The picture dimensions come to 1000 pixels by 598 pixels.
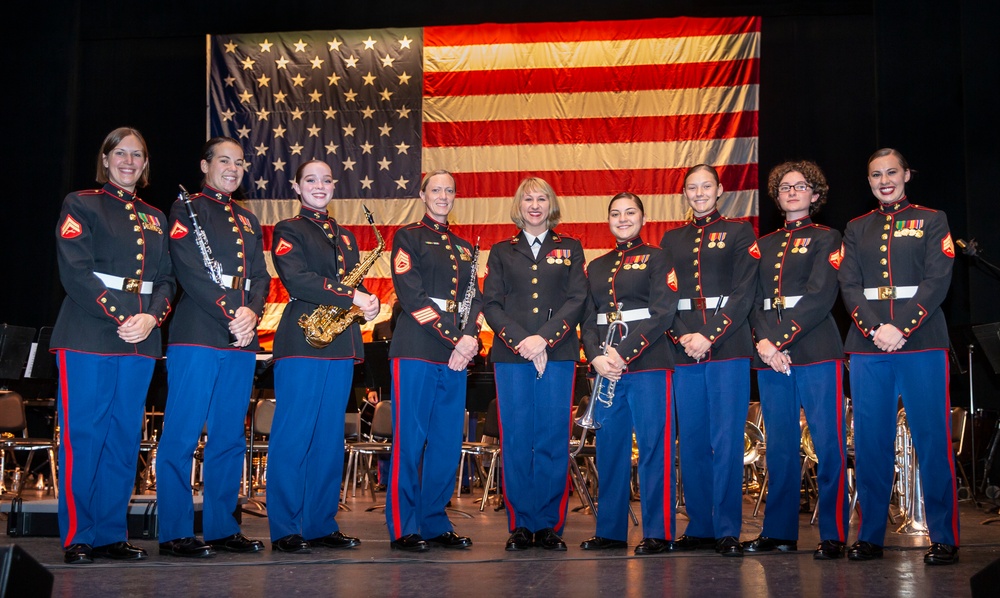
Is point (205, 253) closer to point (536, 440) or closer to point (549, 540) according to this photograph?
point (536, 440)

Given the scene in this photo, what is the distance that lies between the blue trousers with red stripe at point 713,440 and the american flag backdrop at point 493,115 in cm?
544

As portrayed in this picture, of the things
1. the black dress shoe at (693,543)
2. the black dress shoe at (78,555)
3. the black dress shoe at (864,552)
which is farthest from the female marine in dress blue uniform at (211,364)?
the black dress shoe at (864,552)

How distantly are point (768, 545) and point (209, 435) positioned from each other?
2.65 meters

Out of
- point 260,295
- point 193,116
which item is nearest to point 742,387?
point 260,295

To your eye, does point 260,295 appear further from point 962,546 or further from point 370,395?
point 370,395

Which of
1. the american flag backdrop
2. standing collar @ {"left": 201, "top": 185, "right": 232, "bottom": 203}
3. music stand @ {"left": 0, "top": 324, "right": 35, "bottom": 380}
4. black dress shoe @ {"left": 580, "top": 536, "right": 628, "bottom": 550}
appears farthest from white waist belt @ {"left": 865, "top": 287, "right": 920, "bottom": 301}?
the american flag backdrop

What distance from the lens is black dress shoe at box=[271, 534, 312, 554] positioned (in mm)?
4344

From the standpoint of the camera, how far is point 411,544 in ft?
14.5

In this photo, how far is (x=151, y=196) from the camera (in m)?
10.9

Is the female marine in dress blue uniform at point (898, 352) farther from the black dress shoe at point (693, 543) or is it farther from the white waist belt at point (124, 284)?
the white waist belt at point (124, 284)

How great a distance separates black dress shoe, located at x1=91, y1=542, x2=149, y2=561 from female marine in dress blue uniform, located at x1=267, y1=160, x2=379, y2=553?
0.61 m

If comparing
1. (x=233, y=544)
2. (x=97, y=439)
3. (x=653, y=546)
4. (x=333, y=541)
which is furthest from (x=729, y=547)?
(x=97, y=439)

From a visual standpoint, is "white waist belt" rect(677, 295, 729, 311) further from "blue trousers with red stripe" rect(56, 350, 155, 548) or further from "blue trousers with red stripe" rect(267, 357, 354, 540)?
"blue trousers with red stripe" rect(56, 350, 155, 548)

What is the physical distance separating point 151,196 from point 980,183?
8.60 metres
